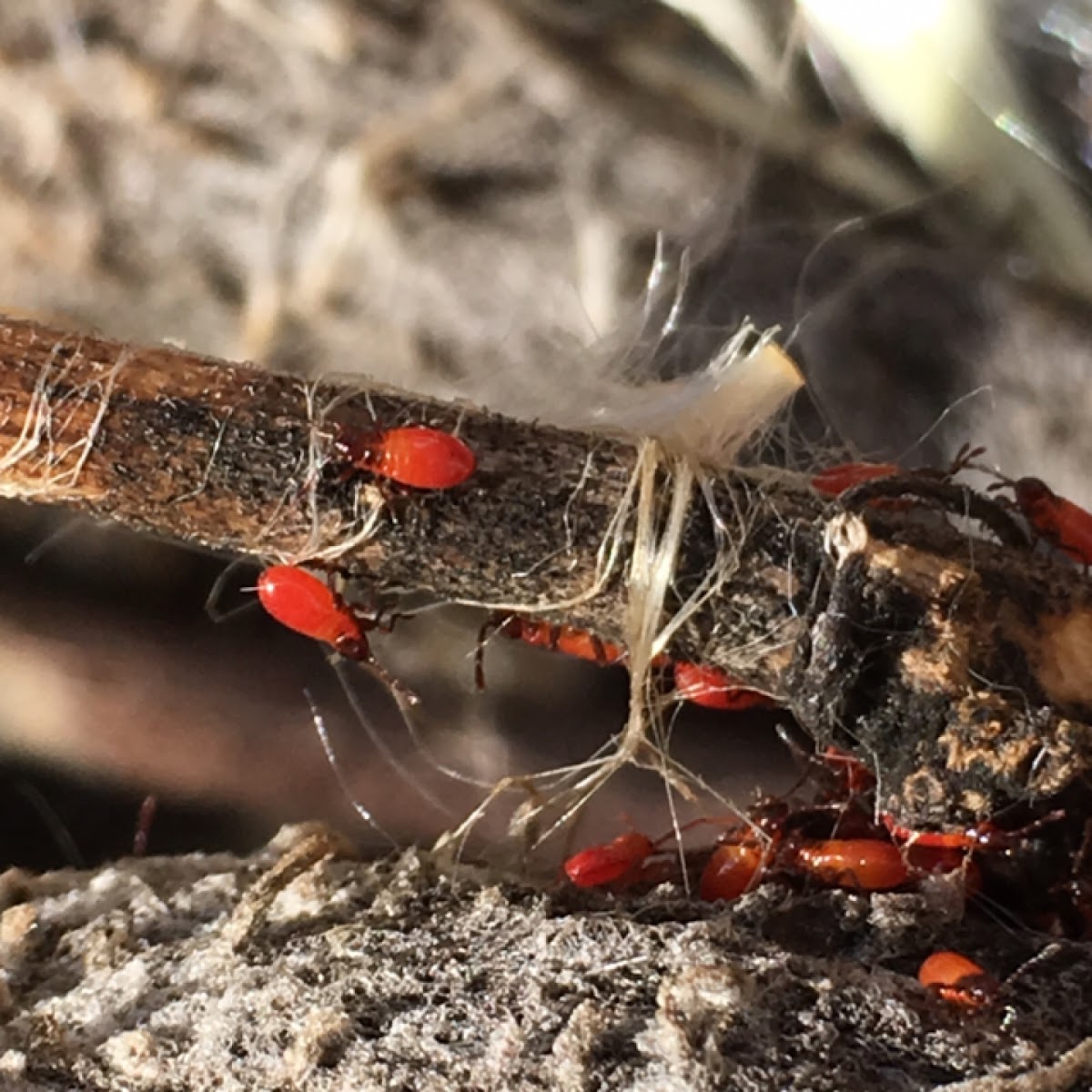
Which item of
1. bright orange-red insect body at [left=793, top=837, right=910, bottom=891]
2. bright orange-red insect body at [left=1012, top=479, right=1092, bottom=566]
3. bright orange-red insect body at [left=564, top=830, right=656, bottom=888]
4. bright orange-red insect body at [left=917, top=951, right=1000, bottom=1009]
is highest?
bright orange-red insect body at [left=1012, top=479, right=1092, bottom=566]

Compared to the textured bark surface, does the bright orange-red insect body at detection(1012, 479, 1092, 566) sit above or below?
above

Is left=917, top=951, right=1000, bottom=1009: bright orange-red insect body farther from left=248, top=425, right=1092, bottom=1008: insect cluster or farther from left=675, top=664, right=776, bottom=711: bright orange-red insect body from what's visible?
left=675, top=664, right=776, bottom=711: bright orange-red insect body

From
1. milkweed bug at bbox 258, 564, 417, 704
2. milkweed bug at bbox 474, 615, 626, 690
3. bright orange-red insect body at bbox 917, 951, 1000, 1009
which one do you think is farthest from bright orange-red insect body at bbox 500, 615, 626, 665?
bright orange-red insect body at bbox 917, 951, 1000, 1009

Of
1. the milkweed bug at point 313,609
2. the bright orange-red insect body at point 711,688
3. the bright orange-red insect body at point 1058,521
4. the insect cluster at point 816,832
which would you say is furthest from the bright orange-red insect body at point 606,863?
the bright orange-red insect body at point 1058,521

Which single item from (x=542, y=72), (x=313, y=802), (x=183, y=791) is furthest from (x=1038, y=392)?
(x=183, y=791)

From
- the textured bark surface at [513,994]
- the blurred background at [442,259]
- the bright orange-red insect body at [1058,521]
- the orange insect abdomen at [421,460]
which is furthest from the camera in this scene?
the blurred background at [442,259]

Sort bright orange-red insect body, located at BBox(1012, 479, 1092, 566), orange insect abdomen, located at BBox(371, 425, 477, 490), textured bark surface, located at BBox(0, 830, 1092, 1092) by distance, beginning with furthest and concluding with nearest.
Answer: bright orange-red insect body, located at BBox(1012, 479, 1092, 566) → orange insect abdomen, located at BBox(371, 425, 477, 490) → textured bark surface, located at BBox(0, 830, 1092, 1092)

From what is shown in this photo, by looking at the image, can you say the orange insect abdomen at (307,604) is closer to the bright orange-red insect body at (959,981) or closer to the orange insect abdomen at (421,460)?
the orange insect abdomen at (421,460)

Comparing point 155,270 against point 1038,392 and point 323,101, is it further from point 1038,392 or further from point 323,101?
point 1038,392
